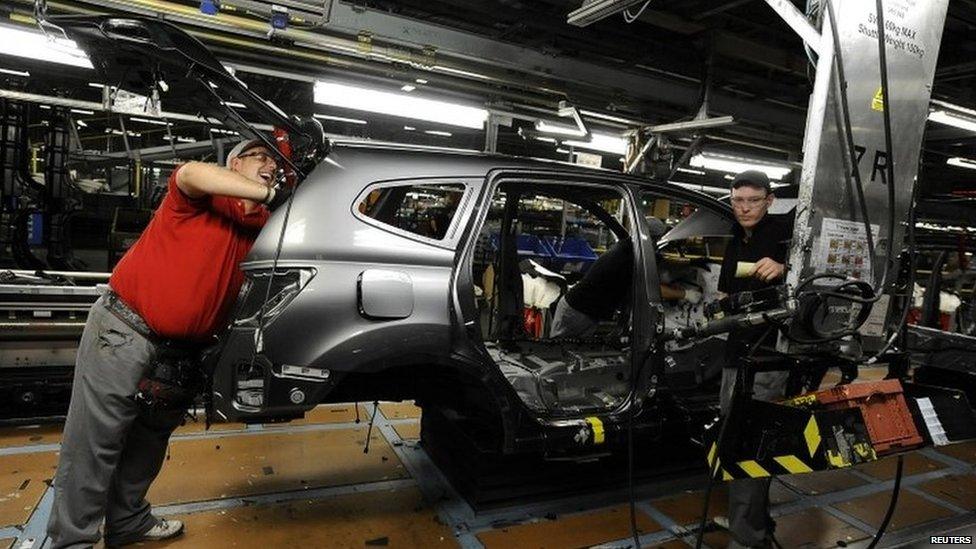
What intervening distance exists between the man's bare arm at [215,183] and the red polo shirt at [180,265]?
68 millimetres

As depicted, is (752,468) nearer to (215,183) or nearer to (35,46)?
(215,183)

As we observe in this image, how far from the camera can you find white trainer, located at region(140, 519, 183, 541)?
7.63 ft

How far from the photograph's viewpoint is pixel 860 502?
3.24 meters

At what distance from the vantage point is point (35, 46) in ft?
12.5

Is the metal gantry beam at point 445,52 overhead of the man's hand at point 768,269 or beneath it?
overhead

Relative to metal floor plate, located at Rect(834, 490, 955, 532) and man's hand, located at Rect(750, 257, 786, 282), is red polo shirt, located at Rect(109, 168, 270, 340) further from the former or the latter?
metal floor plate, located at Rect(834, 490, 955, 532)

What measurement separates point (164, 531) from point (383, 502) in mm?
1004

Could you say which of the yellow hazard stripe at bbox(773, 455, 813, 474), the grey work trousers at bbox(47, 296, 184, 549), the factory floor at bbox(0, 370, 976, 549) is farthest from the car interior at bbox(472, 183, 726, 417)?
the grey work trousers at bbox(47, 296, 184, 549)

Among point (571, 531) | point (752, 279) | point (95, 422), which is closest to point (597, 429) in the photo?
point (571, 531)

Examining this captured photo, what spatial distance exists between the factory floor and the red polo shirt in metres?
1.07

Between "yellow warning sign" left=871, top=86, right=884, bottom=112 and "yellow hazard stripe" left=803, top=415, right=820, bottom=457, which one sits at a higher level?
"yellow warning sign" left=871, top=86, right=884, bottom=112

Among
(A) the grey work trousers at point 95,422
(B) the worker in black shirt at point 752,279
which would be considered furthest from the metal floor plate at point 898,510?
(A) the grey work trousers at point 95,422

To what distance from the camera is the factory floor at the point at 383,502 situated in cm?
250

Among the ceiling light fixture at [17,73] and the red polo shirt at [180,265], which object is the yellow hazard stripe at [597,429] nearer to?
the red polo shirt at [180,265]
